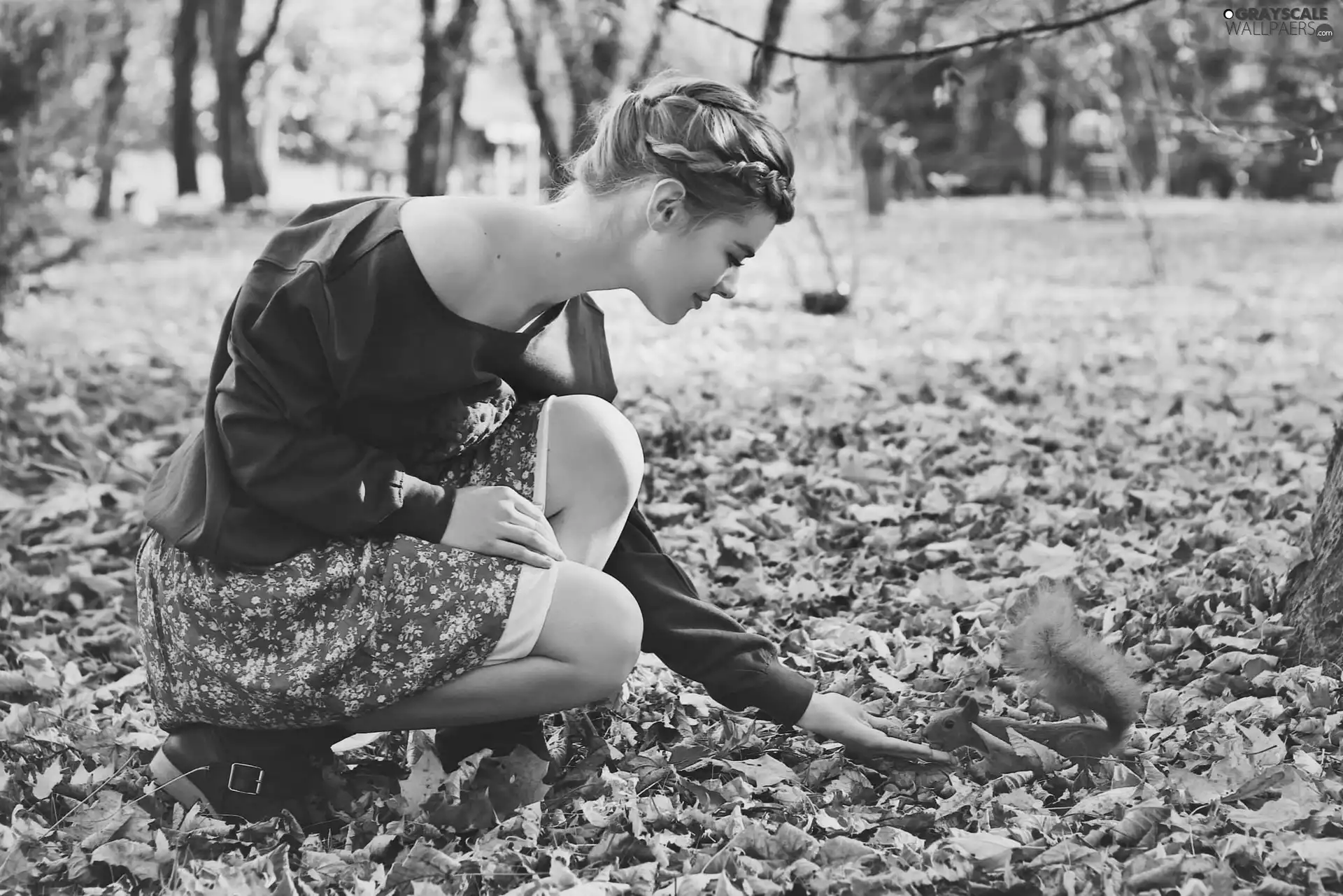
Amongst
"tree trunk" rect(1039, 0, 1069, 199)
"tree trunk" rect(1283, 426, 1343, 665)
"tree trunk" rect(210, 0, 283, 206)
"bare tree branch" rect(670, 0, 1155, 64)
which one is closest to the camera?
"tree trunk" rect(1283, 426, 1343, 665)

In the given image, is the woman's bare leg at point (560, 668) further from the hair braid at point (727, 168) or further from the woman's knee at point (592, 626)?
the hair braid at point (727, 168)

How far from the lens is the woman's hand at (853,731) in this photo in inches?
82.0

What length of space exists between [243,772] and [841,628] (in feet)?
4.05

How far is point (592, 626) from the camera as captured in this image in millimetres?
1946

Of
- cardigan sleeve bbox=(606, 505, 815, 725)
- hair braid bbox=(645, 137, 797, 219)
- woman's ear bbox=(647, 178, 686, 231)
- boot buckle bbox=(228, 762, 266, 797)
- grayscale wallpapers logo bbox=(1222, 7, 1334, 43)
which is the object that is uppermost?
grayscale wallpapers logo bbox=(1222, 7, 1334, 43)

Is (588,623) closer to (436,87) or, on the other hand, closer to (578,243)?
(578,243)

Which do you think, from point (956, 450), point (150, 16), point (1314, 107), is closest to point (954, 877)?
point (956, 450)

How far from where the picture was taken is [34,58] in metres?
6.67

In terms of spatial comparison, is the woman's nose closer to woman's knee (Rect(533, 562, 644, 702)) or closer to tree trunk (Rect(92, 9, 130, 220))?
woman's knee (Rect(533, 562, 644, 702))

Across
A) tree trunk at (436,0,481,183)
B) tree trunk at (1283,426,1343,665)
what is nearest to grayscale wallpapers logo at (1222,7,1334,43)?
tree trunk at (1283,426,1343,665)

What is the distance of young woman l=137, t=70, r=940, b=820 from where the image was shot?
1.86m

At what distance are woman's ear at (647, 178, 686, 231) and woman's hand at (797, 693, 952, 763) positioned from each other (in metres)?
0.78

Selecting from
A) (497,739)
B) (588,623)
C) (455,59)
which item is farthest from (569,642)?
(455,59)

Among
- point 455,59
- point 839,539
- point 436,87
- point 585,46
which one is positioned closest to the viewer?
point 839,539
